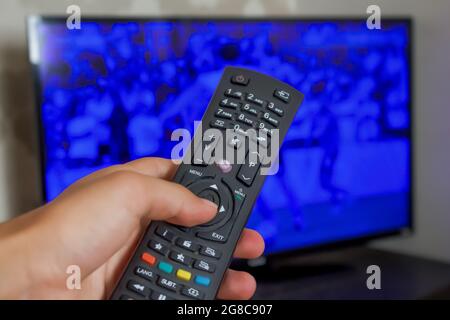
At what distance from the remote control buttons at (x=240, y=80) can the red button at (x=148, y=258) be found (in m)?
0.24

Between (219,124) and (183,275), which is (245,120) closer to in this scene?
(219,124)

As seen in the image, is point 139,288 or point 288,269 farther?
point 288,269

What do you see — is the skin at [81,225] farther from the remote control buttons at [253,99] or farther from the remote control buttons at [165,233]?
the remote control buttons at [253,99]

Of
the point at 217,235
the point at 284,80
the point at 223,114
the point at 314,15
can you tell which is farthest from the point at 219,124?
the point at 314,15

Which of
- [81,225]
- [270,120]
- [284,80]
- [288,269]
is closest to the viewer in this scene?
[81,225]

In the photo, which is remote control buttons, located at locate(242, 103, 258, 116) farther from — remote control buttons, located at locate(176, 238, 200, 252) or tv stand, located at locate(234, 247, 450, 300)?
tv stand, located at locate(234, 247, 450, 300)

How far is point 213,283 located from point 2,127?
20.4 inches

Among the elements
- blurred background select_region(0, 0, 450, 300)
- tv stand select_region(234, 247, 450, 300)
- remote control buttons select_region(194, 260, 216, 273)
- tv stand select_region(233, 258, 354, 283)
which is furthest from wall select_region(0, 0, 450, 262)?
remote control buttons select_region(194, 260, 216, 273)

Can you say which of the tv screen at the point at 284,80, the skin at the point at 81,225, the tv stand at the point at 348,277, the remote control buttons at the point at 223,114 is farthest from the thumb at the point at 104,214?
the tv stand at the point at 348,277

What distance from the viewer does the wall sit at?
98 cm

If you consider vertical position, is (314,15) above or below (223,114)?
above

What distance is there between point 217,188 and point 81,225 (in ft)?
0.53

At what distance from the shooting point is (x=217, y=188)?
2.25 feet

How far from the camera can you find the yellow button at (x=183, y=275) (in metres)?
0.64
